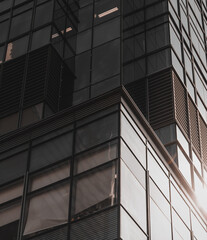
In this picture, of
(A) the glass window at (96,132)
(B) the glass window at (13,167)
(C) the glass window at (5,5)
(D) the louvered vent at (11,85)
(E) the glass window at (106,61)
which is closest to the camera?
(A) the glass window at (96,132)

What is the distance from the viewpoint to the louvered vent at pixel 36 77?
92.1 ft

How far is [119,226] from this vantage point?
19.2m

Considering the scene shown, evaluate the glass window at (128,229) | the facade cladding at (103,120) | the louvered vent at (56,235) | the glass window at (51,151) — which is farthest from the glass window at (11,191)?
the glass window at (128,229)

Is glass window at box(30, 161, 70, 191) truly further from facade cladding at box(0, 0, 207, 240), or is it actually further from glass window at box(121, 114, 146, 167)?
glass window at box(121, 114, 146, 167)

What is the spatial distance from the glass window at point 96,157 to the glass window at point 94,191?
33 centimetres

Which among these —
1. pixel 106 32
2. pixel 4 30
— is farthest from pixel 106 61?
pixel 4 30

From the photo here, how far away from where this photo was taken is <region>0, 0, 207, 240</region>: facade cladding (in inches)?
823

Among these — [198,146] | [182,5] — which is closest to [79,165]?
[198,146]

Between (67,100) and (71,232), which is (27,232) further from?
(67,100)

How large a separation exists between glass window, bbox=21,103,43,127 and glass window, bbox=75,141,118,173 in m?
6.04

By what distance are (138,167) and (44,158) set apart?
3.42 m

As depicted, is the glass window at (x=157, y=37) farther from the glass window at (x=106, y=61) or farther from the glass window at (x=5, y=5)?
the glass window at (x=5, y=5)

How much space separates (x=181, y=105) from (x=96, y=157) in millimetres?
10570

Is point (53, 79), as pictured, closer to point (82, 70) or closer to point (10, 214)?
point (82, 70)
